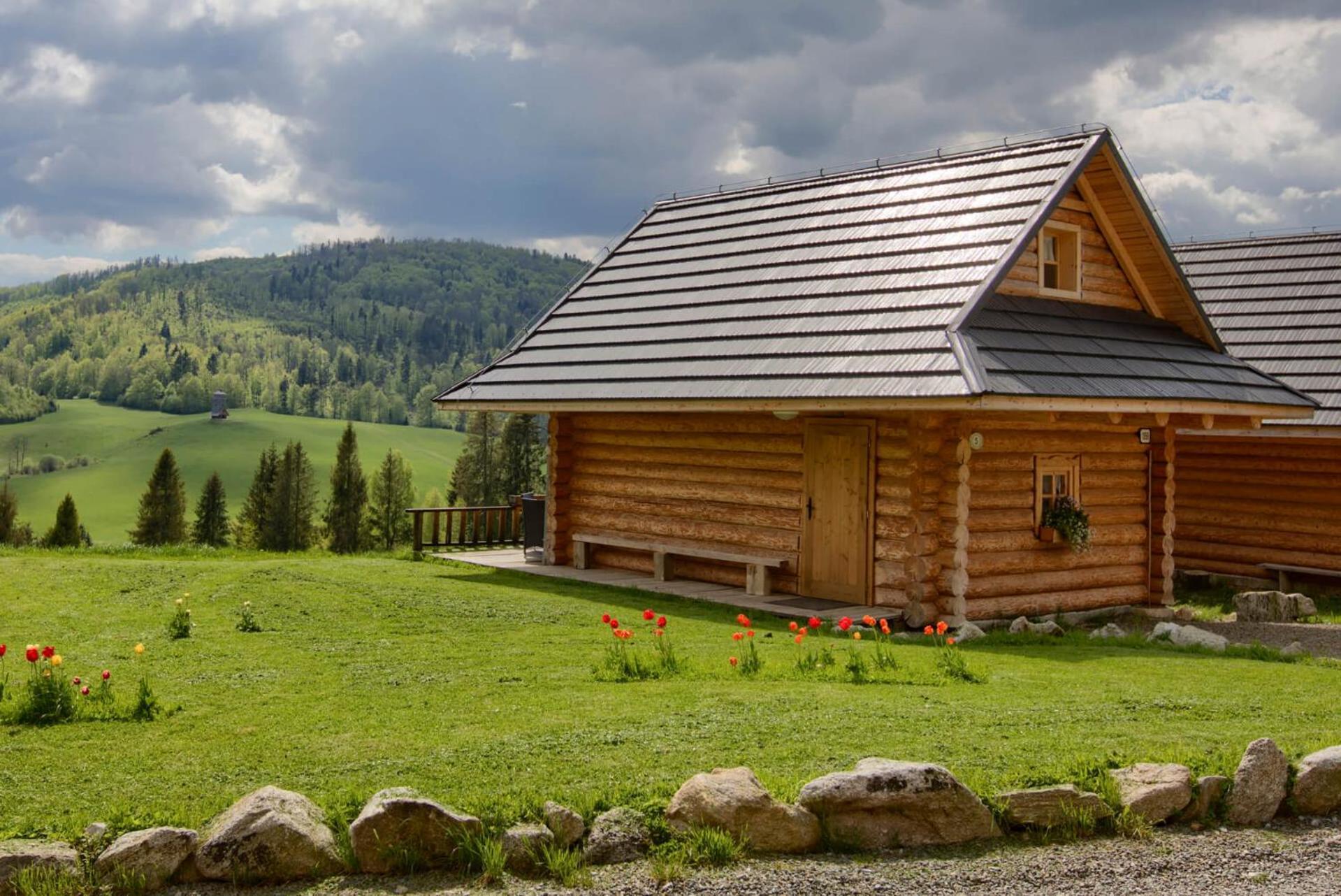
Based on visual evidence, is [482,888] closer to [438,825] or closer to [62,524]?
[438,825]

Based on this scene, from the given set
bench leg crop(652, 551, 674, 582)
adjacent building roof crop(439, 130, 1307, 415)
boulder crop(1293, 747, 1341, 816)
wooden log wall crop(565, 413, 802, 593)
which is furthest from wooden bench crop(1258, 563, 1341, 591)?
boulder crop(1293, 747, 1341, 816)

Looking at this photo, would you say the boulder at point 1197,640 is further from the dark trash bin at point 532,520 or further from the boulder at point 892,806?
the dark trash bin at point 532,520

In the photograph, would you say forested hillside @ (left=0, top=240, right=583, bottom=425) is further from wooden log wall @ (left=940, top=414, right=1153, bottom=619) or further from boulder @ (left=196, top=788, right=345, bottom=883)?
boulder @ (left=196, top=788, right=345, bottom=883)

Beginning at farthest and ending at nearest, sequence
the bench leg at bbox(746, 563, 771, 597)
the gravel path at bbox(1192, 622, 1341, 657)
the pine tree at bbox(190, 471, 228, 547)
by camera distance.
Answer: the pine tree at bbox(190, 471, 228, 547)
the bench leg at bbox(746, 563, 771, 597)
the gravel path at bbox(1192, 622, 1341, 657)

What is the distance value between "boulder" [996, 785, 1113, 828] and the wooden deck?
655cm

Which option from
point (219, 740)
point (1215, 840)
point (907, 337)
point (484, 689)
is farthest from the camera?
point (907, 337)

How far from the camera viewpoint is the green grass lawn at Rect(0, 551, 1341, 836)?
602 cm

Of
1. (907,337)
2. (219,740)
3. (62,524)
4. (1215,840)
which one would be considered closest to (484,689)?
(219,740)

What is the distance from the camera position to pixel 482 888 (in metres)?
5.11

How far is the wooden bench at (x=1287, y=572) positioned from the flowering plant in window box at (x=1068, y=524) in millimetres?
5794

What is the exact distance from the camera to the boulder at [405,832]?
5.19 m

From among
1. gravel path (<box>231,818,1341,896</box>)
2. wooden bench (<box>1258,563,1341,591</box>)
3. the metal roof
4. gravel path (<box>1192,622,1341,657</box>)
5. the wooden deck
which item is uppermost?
the metal roof

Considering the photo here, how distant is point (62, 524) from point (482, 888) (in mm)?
63782

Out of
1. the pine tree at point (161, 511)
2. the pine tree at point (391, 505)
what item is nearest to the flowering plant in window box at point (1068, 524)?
the pine tree at point (391, 505)
